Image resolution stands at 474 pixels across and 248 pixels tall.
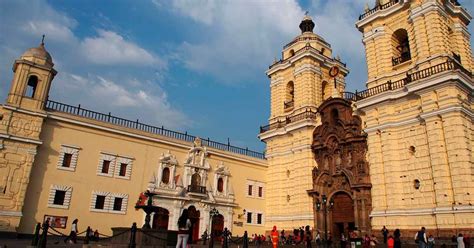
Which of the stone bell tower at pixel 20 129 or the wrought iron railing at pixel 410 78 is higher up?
the wrought iron railing at pixel 410 78

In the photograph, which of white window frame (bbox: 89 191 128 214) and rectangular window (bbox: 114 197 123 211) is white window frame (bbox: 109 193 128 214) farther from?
rectangular window (bbox: 114 197 123 211)

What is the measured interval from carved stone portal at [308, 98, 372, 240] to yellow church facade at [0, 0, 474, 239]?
79 millimetres

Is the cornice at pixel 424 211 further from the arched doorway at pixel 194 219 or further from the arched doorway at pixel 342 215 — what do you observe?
the arched doorway at pixel 194 219

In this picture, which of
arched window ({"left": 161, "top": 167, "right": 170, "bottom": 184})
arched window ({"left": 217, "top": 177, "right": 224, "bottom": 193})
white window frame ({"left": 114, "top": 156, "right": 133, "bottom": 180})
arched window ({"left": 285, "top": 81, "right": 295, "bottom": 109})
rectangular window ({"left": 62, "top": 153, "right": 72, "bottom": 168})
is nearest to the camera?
rectangular window ({"left": 62, "top": 153, "right": 72, "bottom": 168})

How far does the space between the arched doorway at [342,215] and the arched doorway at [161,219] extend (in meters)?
12.2

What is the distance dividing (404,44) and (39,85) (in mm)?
25422

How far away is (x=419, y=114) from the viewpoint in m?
21.0

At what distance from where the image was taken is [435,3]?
73.6ft

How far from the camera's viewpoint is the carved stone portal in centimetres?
2350

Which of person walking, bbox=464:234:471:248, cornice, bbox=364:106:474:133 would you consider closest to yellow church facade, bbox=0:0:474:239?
cornice, bbox=364:106:474:133

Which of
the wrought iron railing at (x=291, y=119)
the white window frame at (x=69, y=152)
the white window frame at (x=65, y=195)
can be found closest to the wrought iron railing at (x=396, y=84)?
the wrought iron railing at (x=291, y=119)

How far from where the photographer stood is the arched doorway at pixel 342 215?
80.3ft

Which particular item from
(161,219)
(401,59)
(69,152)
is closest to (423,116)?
(401,59)

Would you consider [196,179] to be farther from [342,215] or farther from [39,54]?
[39,54]
